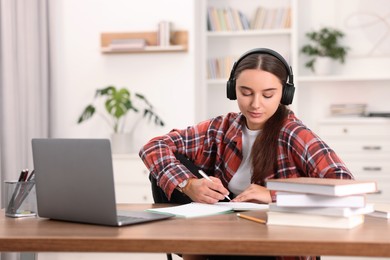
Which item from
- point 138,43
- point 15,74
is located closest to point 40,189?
point 15,74

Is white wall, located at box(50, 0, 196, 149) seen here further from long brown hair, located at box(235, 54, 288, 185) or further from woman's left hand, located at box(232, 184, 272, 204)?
woman's left hand, located at box(232, 184, 272, 204)

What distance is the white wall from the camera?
5.14m

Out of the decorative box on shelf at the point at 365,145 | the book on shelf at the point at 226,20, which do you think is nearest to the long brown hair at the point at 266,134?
the decorative box on shelf at the point at 365,145

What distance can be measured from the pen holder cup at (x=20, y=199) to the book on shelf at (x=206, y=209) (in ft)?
1.10

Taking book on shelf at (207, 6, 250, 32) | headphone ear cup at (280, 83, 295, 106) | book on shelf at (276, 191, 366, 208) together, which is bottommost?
book on shelf at (276, 191, 366, 208)

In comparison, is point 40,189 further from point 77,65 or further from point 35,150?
point 77,65

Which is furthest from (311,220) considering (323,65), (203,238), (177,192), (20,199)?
(323,65)

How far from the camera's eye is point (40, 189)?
68.7 inches

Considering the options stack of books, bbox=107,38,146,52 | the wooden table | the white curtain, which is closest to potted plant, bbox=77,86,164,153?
stack of books, bbox=107,38,146,52

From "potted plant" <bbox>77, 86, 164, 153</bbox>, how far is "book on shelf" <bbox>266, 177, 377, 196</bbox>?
11.2ft

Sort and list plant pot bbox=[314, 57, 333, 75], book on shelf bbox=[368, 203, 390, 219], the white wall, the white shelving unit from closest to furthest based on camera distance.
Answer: book on shelf bbox=[368, 203, 390, 219]
the white wall
plant pot bbox=[314, 57, 333, 75]
the white shelving unit

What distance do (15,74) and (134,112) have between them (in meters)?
1.17

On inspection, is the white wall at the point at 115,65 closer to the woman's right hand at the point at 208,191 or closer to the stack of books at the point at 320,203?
the woman's right hand at the point at 208,191

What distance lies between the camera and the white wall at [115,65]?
5145 millimetres
